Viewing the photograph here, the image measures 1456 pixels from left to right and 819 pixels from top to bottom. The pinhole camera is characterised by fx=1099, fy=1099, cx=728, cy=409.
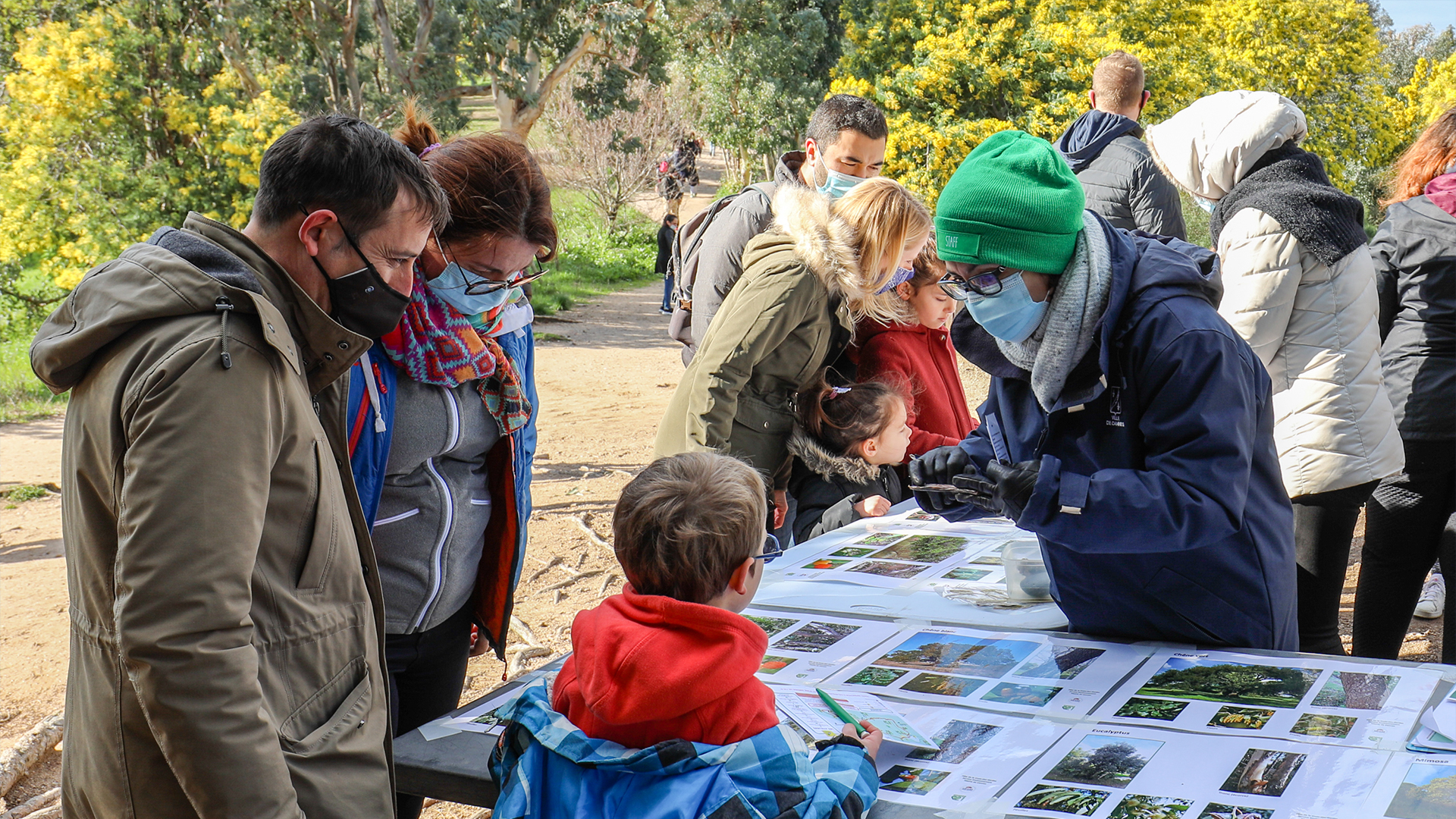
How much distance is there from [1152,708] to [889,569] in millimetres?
995

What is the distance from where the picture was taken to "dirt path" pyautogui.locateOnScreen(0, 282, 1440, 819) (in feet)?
13.9

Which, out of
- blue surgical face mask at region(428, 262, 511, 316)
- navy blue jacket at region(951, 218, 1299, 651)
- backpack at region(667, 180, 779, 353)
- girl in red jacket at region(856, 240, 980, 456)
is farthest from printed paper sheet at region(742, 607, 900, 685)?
backpack at region(667, 180, 779, 353)

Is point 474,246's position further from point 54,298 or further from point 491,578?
point 54,298

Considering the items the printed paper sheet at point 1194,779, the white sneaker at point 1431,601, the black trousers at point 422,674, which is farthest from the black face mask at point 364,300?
the white sneaker at point 1431,601

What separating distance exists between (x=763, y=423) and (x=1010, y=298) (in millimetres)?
1256

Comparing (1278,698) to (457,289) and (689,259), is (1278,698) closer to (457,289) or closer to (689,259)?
(457,289)

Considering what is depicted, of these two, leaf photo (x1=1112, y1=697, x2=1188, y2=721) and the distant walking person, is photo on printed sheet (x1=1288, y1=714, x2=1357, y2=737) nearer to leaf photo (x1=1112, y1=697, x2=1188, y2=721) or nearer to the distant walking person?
leaf photo (x1=1112, y1=697, x2=1188, y2=721)

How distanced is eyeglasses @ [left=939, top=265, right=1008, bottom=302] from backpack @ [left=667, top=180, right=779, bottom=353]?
6.81 feet

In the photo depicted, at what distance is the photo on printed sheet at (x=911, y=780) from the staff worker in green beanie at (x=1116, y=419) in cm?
48

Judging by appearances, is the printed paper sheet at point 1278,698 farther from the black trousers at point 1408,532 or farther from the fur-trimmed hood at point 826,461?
the black trousers at point 1408,532

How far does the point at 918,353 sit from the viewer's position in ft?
11.6

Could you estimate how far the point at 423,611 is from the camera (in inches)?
87.5

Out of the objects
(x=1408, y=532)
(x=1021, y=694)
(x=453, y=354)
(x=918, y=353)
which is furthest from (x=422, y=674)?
(x=1408, y=532)

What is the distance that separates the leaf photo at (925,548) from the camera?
9.39ft
